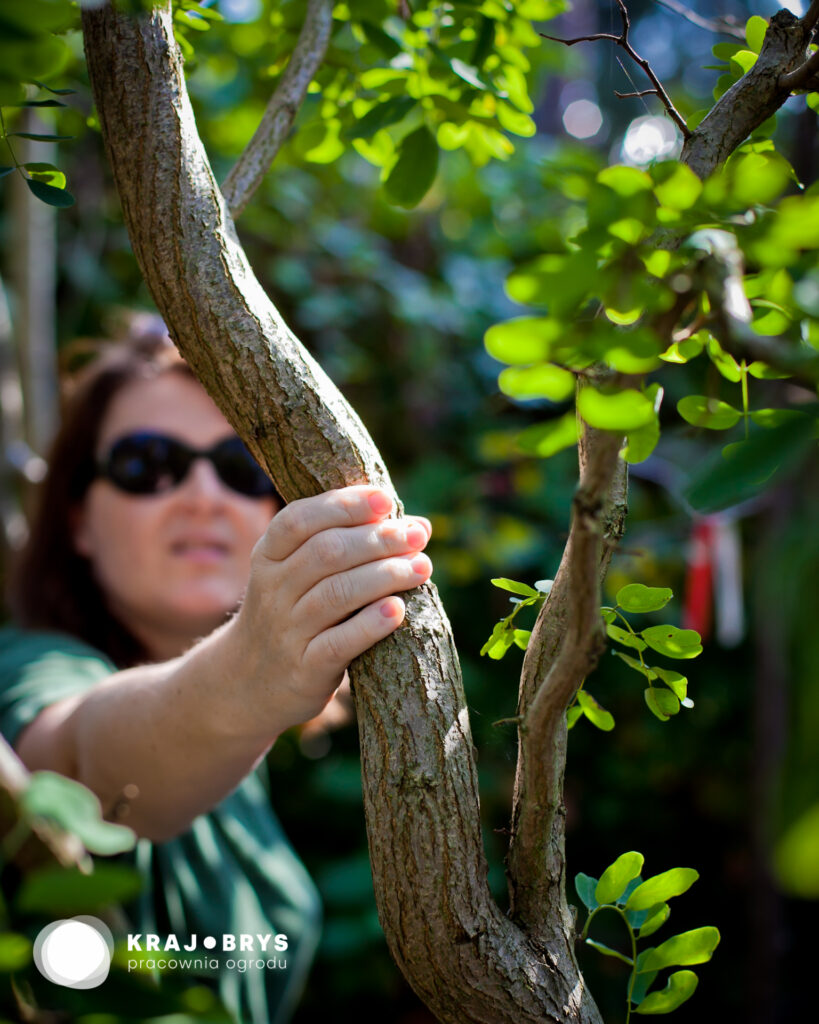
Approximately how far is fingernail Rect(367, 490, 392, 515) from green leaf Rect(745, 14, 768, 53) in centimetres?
39

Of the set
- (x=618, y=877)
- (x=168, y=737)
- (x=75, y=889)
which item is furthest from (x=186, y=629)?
(x=75, y=889)

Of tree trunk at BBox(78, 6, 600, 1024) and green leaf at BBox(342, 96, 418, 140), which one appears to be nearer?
tree trunk at BBox(78, 6, 600, 1024)

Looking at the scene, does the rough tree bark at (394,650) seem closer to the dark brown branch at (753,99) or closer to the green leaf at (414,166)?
the dark brown branch at (753,99)

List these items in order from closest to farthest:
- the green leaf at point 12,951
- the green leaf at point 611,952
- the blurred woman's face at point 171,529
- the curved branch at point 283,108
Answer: the green leaf at point 12,951
the green leaf at point 611,952
the curved branch at point 283,108
the blurred woman's face at point 171,529

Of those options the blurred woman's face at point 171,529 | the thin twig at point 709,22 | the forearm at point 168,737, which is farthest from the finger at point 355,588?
the blurred woman's face at point 171,529

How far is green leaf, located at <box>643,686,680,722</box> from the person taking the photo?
0.50 metres

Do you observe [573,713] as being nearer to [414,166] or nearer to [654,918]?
[654,918]

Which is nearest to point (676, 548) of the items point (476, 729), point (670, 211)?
point (476, 729)

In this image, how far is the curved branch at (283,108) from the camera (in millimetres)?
603

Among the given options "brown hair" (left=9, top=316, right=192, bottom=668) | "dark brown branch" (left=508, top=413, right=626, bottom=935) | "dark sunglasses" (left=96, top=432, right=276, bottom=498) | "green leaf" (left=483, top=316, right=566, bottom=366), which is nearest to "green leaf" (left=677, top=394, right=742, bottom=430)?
"dark brown branch" (left=508, top=413, right=626, bottom=935)

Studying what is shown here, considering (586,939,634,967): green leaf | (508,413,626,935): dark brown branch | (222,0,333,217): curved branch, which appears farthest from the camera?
(222,0,333,217): curved branch

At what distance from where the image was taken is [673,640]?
49 centimetres

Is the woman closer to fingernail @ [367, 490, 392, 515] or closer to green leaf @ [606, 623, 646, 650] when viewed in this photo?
fingernail @ [367, 490, 392, 515]

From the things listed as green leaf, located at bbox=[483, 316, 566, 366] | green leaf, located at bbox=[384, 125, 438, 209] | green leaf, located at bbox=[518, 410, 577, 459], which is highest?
green leaf, located at bbox=[384, 125, 438, 209]
